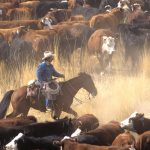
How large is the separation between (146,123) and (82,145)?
274 centimetres

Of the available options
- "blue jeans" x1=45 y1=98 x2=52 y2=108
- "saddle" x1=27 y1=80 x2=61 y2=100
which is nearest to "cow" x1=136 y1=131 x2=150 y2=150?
"saddle" x1=27 y1=80 x2=61 y2=100

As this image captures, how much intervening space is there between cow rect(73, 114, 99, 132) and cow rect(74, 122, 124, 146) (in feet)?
2.17

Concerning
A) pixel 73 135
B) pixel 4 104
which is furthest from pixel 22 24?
pixel 73 135

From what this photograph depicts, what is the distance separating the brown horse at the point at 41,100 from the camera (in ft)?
50.6

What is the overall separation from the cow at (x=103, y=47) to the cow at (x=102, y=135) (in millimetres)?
7314

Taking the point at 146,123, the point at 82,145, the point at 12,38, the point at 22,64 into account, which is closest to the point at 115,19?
the point at 12,38

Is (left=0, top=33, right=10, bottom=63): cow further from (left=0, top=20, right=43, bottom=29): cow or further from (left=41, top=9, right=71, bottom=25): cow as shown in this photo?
(left=41, top=9, right=71, bottom=25): cow

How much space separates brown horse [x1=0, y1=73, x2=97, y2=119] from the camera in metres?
15.4

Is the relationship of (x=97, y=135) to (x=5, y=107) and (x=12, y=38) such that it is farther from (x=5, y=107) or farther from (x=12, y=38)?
(x=12, y=38)

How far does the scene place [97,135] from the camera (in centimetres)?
1261

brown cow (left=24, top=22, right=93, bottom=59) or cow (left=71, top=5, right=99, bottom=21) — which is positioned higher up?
cow (left=71, top=5, right=99, bottom=21)

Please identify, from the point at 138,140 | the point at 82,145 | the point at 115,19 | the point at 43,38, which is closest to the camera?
the point at 82,145

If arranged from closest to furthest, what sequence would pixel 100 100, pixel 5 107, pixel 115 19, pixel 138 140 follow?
pixel 138 140
pixel 5 107
pixel 100 100
pixel 115 19

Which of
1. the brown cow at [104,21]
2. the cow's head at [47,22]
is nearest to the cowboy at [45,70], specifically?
the brown cow at [104,21]
